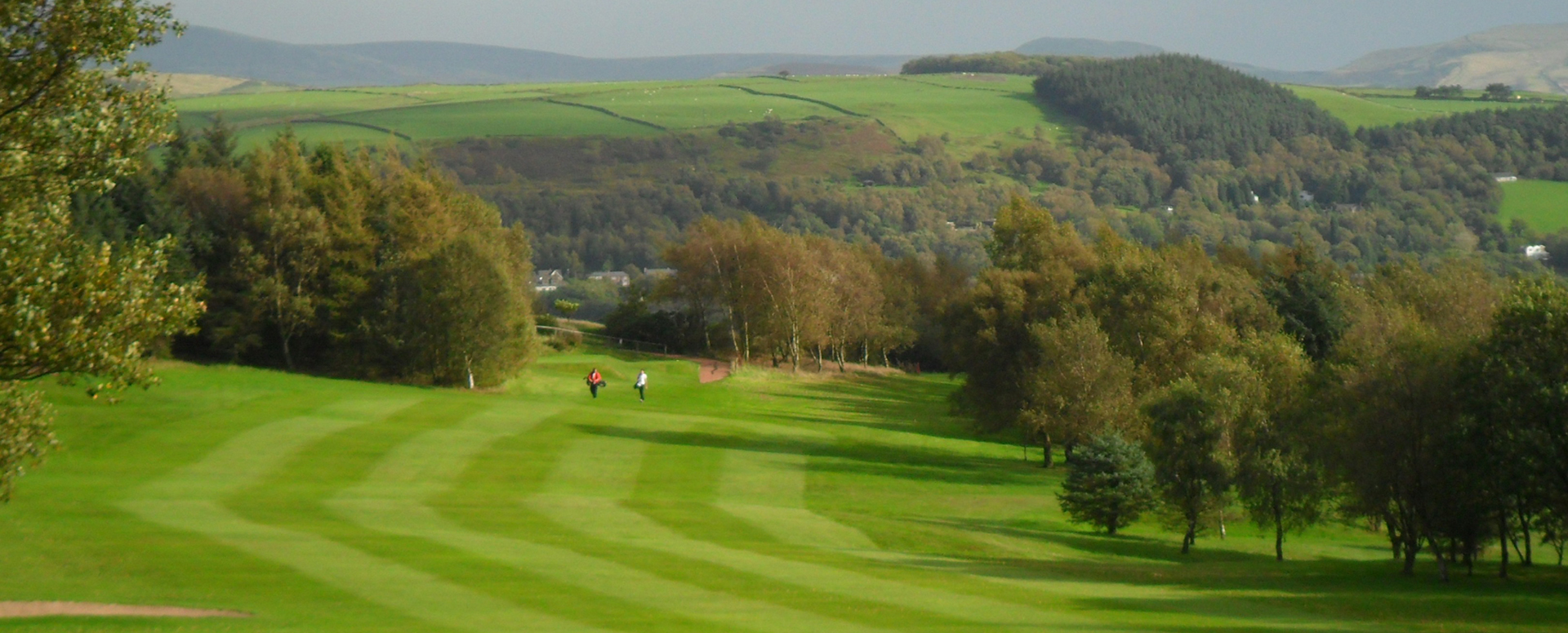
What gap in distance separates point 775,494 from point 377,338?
31167mm

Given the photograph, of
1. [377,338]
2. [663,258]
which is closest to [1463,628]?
[377,338]

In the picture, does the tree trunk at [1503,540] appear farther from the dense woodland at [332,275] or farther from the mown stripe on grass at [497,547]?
the dense woodland at [332,275]

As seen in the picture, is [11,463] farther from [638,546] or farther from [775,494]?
[775,494]

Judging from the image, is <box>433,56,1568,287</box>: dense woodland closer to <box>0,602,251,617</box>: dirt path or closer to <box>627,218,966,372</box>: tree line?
<box>627,218,966,372</box>: tree line

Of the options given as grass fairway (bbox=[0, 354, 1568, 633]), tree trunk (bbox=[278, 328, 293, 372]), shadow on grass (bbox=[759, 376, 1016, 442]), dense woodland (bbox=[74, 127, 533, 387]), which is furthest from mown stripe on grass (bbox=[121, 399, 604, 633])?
shadow on grass (bbox=[759, 376, 1016, 442])

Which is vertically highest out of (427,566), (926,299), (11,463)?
(11,463)

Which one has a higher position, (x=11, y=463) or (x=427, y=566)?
(x=11, y=463)

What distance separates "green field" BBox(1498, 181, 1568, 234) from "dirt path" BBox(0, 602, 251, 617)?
160122 millimetres

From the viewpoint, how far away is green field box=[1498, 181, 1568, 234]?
149625 mm

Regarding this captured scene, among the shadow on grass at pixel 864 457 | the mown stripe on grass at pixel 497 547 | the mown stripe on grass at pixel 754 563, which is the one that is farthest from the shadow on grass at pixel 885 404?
the mown stripe on grass at pixel 754 563

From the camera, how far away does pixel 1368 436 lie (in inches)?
1137

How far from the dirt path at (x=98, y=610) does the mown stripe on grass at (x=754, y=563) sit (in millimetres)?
9316

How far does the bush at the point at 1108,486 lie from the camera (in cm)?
3581

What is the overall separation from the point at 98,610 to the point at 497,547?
791cm
